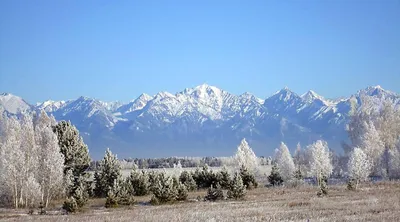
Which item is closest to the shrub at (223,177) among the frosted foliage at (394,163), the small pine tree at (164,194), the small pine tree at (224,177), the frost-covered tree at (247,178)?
the small pine tree at (224,177)

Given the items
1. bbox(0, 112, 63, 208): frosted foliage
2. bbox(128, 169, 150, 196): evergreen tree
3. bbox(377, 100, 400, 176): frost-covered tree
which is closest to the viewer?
bbox(0, 112, 63, 208): frosted foliage

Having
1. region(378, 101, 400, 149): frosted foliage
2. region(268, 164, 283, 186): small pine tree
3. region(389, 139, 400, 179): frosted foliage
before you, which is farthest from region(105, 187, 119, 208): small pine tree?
region(378, 101, 400, 149): frosted foliage

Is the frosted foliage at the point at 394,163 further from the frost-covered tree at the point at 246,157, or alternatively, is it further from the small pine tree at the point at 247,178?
the frost-covered tree at the point at 246,157

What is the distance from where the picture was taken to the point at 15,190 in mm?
55844

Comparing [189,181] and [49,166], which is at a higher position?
[49,166]

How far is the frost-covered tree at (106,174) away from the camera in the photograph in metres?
67.7

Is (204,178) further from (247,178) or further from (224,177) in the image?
(247,178)

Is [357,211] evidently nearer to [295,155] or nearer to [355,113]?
[355,113]

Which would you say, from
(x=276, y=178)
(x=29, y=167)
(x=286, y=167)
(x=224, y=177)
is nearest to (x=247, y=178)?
(x=224, y=177)

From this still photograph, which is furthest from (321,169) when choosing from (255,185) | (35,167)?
(35,167)

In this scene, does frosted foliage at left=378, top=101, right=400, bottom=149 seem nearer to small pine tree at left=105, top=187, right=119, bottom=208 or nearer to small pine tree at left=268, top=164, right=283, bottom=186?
small pine tree at left=268, top=164, right=283, bottom=186

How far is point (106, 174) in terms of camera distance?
67812 millimetres

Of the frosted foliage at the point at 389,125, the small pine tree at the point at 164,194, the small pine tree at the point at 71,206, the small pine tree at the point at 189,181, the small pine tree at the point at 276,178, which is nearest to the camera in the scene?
the small pine tree at the point at 71,206

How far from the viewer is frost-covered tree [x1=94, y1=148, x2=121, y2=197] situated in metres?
67.7
